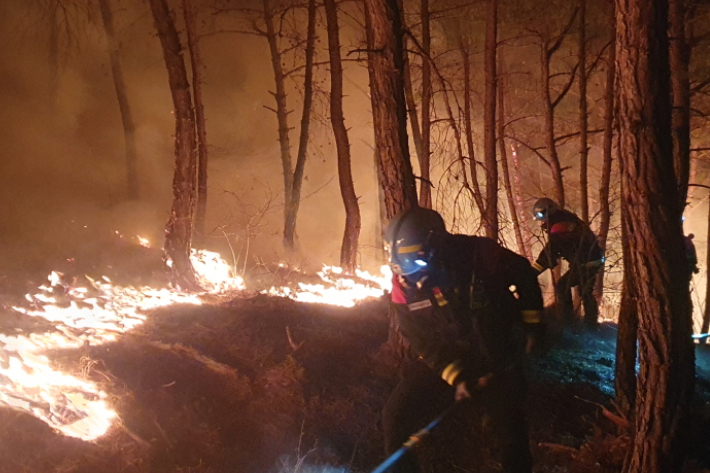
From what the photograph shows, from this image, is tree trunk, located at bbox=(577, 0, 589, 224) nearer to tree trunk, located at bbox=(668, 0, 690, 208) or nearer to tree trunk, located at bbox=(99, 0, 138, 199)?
tree trunk, located at bbox=(668, 0, 690, 208)

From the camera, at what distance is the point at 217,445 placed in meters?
3.92

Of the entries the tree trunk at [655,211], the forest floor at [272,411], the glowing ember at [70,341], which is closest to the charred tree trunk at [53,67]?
the glowing ember at [70,341]

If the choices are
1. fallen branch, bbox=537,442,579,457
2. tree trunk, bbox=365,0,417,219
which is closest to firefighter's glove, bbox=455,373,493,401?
fallen branch, bbox=537,442,579,457

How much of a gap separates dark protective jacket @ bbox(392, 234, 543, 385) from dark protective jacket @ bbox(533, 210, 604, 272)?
3220mm

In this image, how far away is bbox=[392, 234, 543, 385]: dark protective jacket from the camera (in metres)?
3.53

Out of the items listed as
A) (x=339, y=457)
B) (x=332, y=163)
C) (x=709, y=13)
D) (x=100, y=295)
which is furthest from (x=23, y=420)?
(x=332, y=163)

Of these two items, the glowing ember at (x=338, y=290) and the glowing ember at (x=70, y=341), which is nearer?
the glowing ember at (x=70, y=341)

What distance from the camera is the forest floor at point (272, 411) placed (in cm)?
373

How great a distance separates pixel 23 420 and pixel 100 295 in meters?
4.03

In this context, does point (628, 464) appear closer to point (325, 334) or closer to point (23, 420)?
point (325, 334)

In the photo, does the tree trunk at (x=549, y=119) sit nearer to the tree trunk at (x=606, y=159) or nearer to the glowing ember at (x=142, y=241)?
the tree trunk at (x=606, y=159)

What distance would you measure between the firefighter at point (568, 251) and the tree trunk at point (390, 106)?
97.4 inches

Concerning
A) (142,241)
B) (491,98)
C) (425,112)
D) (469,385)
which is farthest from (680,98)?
(142,241)

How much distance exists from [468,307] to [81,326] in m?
4.38
